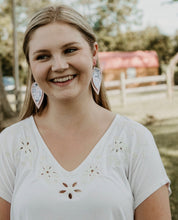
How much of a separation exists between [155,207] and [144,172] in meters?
0.15

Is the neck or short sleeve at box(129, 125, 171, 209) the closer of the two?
short sleeve at box(129, 125, 171, 209)

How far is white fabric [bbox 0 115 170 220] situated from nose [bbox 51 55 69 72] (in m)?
0.34

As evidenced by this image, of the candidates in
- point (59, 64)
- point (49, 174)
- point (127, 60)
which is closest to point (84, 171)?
point (49, 174)

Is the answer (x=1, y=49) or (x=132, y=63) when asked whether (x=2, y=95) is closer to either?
(x=132, y=63)

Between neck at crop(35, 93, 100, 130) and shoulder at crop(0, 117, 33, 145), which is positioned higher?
neck at crop(35, 93, 100, 130)

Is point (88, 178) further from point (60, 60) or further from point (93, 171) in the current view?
point (60, 60)

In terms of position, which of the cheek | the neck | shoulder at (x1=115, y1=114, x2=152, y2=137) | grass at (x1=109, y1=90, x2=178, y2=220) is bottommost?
grass at (x1=109, y1=90, x2=178, y2=220)

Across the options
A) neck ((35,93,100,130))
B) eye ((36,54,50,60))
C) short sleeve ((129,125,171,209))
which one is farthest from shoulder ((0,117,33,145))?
short sleeve ((129,125,171,209))

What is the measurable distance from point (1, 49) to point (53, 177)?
2955cm

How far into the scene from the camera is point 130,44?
3103 centimetres

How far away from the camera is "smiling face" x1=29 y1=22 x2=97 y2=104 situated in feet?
4.77

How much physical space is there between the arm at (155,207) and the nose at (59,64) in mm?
636

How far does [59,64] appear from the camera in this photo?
1452 millimetres

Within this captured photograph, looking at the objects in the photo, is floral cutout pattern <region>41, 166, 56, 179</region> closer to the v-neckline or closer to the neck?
the v-neckline
